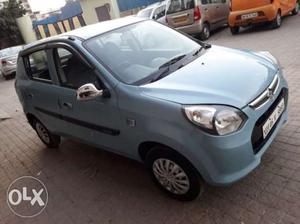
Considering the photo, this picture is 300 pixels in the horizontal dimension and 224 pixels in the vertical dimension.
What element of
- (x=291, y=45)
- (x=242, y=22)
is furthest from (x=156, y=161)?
(x=242, y=22)

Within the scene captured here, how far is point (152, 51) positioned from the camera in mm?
3793

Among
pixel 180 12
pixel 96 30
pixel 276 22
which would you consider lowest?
pixel 276 22

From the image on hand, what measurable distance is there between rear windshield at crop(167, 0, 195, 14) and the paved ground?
6.98 meters

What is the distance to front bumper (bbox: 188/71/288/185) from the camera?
8.81 feet

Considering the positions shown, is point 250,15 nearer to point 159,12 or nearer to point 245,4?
point 245,4

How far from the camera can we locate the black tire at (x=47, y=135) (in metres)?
5.27

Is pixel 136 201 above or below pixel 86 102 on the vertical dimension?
below

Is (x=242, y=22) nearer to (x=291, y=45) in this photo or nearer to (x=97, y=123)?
(x=291, y=45)

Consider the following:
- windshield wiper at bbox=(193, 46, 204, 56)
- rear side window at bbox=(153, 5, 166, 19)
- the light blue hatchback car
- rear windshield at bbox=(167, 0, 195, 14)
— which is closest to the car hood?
the light blue hatchback car

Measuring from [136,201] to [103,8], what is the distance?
2463 cm

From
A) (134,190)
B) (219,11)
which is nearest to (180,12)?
(219,11)

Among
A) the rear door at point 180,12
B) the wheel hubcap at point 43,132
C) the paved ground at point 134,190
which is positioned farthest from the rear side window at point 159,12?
the wheel hubcap at point 43,132

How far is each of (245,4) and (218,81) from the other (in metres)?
8.78

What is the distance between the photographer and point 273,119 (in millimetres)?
3145
